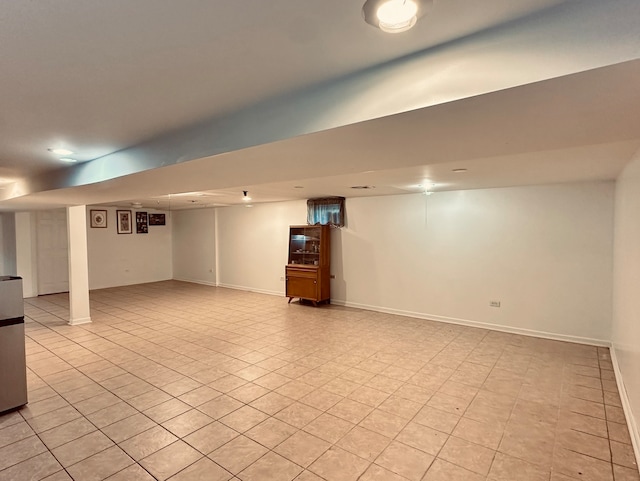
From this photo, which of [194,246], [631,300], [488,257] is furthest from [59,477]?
[194,246]

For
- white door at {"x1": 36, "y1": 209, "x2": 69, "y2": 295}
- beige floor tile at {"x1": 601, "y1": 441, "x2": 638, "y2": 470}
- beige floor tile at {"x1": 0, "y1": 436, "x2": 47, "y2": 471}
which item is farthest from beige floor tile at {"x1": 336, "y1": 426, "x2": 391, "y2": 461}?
white door at {"x1": 36, "y1": 209, "x2": 69, "y2": 295}

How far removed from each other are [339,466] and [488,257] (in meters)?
4.06

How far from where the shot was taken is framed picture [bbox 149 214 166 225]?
1020 cm

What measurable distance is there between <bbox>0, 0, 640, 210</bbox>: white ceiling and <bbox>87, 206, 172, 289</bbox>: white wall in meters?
7.90

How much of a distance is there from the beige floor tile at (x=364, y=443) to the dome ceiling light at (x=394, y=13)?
256 cm

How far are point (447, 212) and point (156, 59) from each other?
5.13 metres

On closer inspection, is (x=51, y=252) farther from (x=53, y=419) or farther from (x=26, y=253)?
(x=53, y=419)

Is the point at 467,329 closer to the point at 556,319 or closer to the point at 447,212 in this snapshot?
the point at 556,319

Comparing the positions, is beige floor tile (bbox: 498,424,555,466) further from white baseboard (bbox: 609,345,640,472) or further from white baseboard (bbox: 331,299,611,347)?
white baseboard (bbox: 331,299,611,347)

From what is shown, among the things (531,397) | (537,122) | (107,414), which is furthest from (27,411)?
(531,397)

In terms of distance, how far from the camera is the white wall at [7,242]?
7891 mm

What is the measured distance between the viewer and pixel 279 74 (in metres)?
1.40

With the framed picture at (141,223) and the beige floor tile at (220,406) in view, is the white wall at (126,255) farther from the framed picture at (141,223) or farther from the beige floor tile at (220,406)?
the beige floor tile at (220,406)

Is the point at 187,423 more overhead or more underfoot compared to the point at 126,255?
more underfoot
